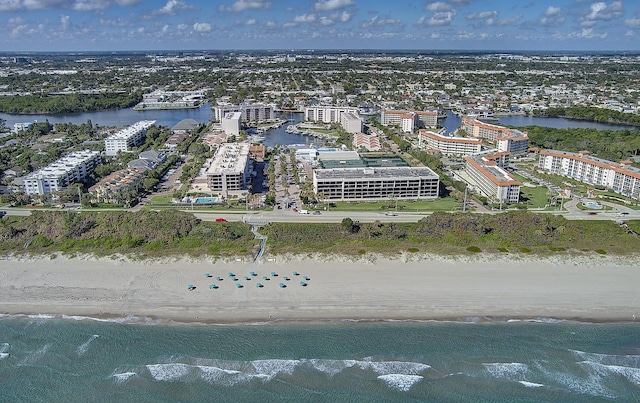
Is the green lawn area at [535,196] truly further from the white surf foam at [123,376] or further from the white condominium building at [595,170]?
the white surf foam at [123,376]

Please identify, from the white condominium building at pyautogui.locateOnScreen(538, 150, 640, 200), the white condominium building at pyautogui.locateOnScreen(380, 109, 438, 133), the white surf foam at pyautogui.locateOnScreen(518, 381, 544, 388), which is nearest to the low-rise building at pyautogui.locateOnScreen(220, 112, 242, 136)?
the white condominium building at pyautogui.locateOnScreen(380, 109, 438, 133)

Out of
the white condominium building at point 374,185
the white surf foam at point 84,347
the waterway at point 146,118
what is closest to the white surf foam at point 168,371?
the white surf foam at point 84,347

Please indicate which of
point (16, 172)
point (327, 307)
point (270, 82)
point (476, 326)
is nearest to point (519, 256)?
point (476, 326)

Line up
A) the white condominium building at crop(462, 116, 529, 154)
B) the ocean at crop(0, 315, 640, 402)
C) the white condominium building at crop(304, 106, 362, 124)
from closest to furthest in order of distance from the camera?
the ocean at crop(0, 315, 640, 402)
the white condominium building at crop(462, 116, 529, 154)
the white condominium building at crop(304, 106, 362, 124)

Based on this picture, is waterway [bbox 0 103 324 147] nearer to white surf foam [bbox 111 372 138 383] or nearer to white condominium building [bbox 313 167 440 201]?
white condominium building [bbox 313 167 440 201]

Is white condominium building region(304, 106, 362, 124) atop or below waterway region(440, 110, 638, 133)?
atop

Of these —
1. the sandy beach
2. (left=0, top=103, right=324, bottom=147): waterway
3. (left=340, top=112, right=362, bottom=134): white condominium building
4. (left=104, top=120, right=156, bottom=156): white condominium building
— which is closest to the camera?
the sandy beach

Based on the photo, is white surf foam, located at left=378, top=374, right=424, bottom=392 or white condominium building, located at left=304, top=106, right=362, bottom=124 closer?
white surf foam, located at left=378, top=374, right=424, bottom=392
